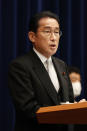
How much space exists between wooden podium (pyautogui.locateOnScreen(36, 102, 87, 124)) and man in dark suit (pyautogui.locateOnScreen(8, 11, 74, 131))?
197mm

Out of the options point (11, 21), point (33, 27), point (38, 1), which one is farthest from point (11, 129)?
point (33, 27)

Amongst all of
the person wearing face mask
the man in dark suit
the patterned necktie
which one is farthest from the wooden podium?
the person wearing face mask

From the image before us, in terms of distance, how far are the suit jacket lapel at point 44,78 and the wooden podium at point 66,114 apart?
0.26m

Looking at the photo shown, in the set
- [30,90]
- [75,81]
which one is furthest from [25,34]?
[30,90]

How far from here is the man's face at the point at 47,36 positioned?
129 centimetres

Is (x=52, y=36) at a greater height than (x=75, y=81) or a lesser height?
greater

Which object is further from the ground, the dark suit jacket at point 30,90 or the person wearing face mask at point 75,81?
the dark suit jacket at point 30,90

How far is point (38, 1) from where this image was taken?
101 inches

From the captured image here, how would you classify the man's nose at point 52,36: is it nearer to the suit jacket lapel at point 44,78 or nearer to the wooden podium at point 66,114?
the suit jacket lapel at point 44,78

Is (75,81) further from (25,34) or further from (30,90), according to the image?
(30,90)

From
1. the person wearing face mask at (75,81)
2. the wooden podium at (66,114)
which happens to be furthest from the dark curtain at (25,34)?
the wooden podium at (66,114)

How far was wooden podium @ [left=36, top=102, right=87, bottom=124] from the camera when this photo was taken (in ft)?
2.97

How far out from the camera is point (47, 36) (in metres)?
1.30

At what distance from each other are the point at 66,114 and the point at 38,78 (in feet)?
1.10
